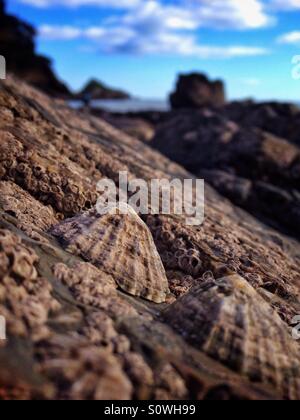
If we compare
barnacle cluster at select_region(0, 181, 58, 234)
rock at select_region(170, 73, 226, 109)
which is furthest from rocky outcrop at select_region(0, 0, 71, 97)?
barnacle cluster at select_region(0, 181, 58, 234)

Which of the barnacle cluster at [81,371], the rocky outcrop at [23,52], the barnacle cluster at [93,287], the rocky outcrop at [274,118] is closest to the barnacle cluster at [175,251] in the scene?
the barnacle cluster at [93,287]

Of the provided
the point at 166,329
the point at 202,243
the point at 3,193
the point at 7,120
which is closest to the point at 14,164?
the point at 3,193

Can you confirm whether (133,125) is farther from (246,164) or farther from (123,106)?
(123,106)

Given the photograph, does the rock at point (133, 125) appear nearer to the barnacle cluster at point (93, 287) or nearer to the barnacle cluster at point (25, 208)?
the barnacle cluster at point (25, 208)

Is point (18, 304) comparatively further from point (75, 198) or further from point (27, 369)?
point (75, 198)

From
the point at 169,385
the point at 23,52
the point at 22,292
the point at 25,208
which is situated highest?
the point at 23,52

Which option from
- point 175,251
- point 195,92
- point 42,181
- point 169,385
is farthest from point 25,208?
point 195,92
